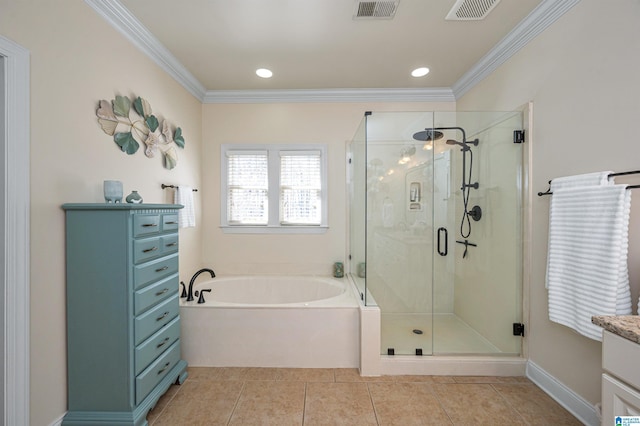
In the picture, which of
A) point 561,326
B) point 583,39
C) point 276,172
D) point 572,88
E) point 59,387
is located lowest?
point 59,387

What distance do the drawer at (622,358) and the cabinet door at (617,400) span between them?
25 millimetres

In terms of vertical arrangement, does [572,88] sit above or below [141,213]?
above

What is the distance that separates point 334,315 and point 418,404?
82cm

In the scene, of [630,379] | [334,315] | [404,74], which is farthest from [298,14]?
[630,379]

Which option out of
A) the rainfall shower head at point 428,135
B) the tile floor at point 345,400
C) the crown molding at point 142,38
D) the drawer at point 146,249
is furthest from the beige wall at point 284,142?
the drawer at point 146,249

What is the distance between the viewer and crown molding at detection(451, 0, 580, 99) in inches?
71.1

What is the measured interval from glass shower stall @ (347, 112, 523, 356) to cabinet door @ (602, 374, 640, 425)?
1420 millimetres

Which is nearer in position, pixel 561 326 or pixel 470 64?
pixel 561 326

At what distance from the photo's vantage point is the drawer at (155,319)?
1.61 m

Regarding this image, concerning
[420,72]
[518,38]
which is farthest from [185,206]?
[518,38]

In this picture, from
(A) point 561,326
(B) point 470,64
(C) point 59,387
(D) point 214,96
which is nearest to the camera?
(C) point 59,387

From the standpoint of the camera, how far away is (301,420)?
5.59ft

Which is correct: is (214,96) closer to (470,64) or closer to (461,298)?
(470,64)

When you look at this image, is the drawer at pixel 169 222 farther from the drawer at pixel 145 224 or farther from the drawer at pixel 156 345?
the drawer at pixel 156 345
